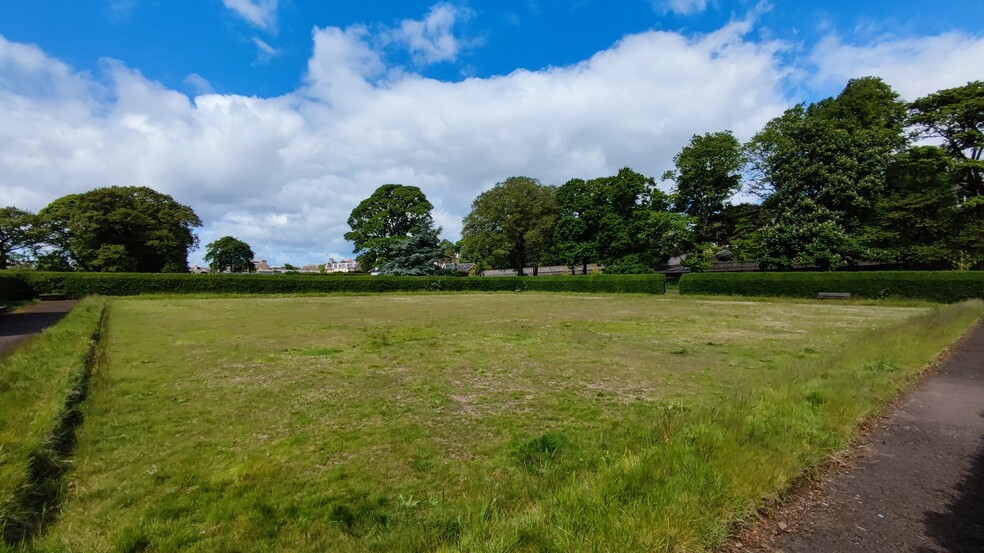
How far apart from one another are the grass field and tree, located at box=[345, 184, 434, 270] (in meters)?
42.9

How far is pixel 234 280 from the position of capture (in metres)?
31.3

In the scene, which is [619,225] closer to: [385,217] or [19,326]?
[385,217]

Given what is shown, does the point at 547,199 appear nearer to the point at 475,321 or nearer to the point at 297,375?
the point at 475,321

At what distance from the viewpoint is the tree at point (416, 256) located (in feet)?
147

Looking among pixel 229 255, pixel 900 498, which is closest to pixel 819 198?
pixel 900 498

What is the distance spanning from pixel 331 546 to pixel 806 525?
292cm

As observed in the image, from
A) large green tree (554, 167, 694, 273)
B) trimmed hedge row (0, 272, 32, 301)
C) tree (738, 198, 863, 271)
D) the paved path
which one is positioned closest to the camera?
the paved path

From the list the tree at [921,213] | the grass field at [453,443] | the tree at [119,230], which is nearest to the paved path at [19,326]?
the grass field at [453,443]

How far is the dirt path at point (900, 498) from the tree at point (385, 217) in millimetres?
48606

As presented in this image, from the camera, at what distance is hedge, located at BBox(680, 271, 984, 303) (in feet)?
67.2

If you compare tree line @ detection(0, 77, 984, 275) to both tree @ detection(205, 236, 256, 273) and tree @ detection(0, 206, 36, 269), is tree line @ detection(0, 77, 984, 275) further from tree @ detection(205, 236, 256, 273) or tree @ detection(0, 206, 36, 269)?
tree @ detection(205, 236, 256, 273)

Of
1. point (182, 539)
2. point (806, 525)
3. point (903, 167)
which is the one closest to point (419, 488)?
point (182, 539)

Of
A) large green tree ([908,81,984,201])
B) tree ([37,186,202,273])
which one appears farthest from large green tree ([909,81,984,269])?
tree ([37,186,202,273])

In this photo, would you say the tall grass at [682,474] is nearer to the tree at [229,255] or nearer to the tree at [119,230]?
the tree at [119,230]
